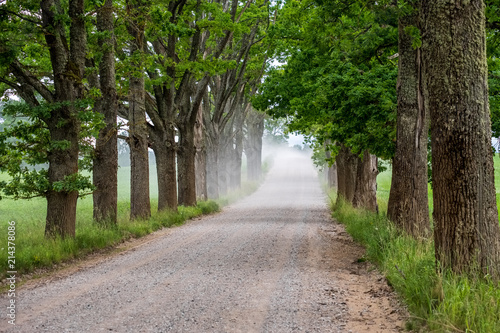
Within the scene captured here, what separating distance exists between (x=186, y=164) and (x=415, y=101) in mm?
13991

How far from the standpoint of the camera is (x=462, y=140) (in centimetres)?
599

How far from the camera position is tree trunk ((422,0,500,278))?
5988 millimetres

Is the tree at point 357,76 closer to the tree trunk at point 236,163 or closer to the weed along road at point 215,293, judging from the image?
the weed along road at point 215,293

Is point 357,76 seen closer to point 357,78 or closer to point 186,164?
point 357,78

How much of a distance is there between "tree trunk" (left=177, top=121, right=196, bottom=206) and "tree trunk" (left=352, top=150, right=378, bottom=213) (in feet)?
25.4

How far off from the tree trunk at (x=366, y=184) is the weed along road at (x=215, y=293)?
7.72 m

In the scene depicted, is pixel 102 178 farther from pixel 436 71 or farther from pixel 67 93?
pixel 436 71

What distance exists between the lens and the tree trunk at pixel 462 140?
19.6 feet

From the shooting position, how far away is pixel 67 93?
11.6m

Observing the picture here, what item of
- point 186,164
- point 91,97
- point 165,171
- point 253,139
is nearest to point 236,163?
point 253,139

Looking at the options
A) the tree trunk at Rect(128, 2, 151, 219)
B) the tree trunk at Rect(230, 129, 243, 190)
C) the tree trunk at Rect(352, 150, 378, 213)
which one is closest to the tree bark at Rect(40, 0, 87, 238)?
the tree trunk at Rect(128, 2, 151, 219)

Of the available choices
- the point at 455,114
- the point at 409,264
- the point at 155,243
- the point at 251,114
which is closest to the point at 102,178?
the point at 155,243

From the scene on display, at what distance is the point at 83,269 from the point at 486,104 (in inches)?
297

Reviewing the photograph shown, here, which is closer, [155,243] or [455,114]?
[455,114]
